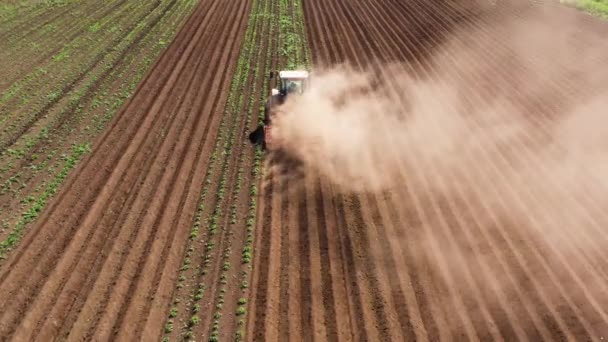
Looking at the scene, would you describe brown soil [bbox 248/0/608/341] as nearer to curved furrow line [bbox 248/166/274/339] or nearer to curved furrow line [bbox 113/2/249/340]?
curved furrow line [bbox 248/166/274/339]

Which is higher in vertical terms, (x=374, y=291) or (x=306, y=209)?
(x=306, y=209)

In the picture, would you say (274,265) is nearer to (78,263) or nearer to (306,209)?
(306,209)

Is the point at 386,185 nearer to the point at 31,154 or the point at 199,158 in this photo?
the point at 199,158

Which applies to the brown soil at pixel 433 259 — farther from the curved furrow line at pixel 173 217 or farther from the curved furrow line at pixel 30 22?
the curved furrow line at pixel 30 22

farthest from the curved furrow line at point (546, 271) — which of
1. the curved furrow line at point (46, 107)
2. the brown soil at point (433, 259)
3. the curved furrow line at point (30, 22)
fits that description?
the curved furrow line at point (30, 22)

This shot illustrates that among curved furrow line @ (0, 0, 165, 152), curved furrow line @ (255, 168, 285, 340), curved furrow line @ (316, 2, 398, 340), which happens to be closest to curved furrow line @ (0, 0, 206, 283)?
curved furrow line @ (0, 0, 165, 152)

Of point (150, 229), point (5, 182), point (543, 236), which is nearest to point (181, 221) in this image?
point (150, 229)

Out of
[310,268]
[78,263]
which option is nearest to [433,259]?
[310,268]
